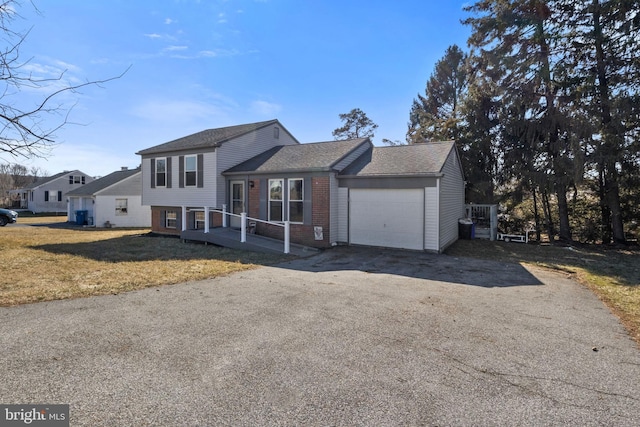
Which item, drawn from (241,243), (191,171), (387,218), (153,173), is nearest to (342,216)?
(387,218)

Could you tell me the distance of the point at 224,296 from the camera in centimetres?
586

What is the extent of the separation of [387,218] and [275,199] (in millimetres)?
4584

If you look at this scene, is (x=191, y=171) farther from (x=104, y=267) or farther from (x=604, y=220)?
(x=604, y=220)

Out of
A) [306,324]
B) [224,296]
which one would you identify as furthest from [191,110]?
[306,324]

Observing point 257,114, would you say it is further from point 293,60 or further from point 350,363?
point 350,363

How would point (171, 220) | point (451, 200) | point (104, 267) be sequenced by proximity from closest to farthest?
point (104, 267) → point (451, 200) → point (171, 220)

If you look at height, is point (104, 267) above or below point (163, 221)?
below

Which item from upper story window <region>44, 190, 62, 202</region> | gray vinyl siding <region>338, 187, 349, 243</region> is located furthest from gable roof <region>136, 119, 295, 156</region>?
upper story window <region>44, 190, 62, 202</region>

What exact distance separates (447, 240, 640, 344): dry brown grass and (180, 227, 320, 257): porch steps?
5.54 metres

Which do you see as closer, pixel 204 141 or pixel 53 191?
pixel 204 141

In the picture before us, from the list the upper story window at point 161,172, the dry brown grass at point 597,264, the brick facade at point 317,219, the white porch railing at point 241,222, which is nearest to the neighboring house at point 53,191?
the upper story window at point 161,172

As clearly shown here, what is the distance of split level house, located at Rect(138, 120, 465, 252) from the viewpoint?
11.7 m

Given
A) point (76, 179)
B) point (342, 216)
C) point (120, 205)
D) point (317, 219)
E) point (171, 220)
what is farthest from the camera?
point (76, 179)

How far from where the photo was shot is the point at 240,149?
15359 millimetres
